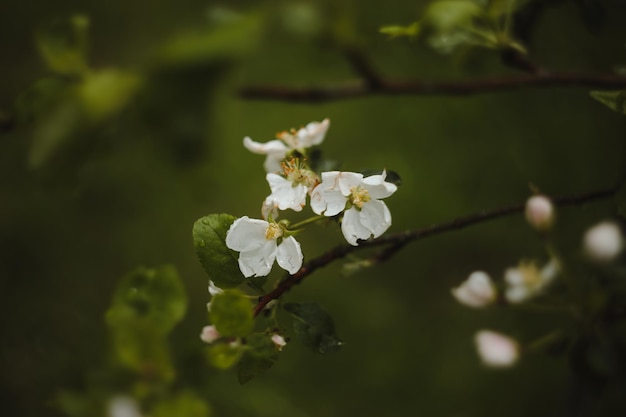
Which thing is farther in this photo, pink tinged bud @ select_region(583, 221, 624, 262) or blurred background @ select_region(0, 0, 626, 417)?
blurred background @ select_region(0, 0, 626, 417)

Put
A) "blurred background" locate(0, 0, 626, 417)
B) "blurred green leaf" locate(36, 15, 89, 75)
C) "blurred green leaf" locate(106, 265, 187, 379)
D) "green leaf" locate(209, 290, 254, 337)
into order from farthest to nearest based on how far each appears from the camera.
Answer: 1. "blurred background" locate(0, 0, 626, 417)
2. "blurred green leaf" locate(36, 15, 89, 75)
3. "blurred green leaf" locate(106, 265, 187, 379)
4. "green leaf" locate(209, 290, 254, 337)

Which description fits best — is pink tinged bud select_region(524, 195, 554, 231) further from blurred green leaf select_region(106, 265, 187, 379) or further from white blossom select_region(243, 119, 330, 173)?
blurred green leaf select_region(106, 265, 187, 379)

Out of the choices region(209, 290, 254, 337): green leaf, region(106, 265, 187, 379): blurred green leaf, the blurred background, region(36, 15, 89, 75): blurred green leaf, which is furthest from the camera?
the blurred background

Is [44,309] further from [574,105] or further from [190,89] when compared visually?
[574,105]

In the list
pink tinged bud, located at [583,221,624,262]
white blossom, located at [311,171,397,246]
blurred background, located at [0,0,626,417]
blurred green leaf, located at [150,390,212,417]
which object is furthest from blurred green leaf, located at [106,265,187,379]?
blurred background, located at [0,0,626,417]

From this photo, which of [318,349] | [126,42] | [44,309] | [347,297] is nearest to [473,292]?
[318,349]

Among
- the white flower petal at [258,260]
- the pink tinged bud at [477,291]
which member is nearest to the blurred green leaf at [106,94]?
the white flower petal at [258,260]

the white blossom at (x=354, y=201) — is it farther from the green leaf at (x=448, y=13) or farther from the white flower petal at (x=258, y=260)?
the green leaf at (x=448, y=13)
